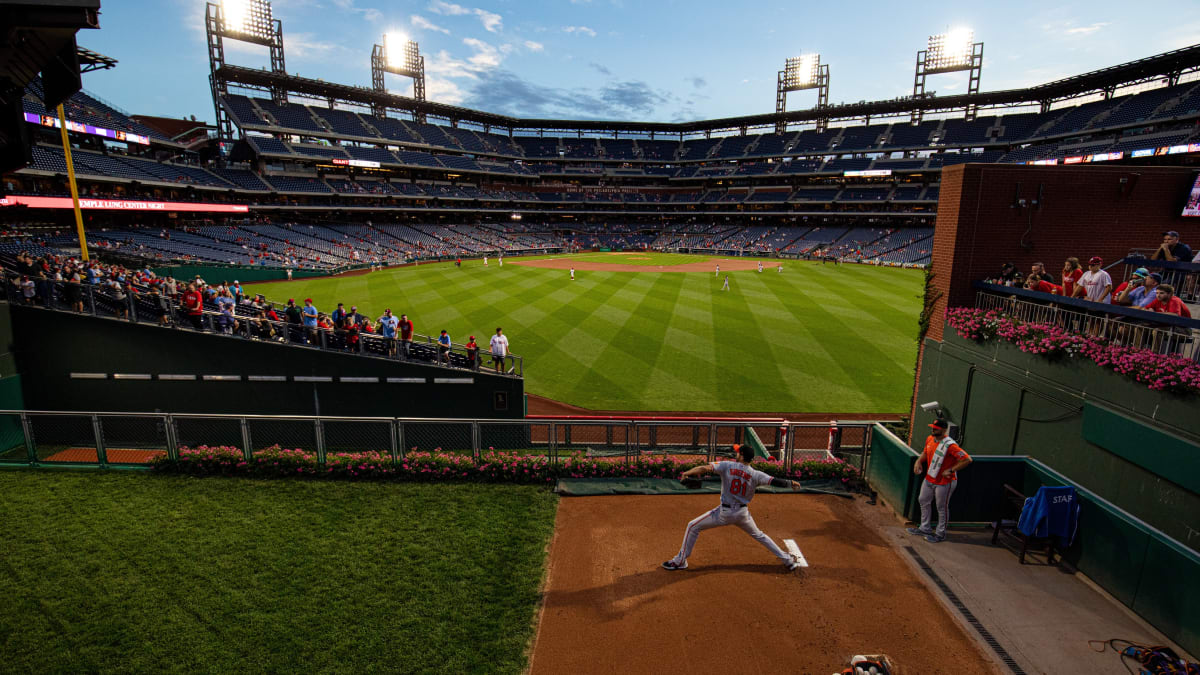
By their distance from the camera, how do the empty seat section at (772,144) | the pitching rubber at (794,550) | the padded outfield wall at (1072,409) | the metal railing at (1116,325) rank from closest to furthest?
the padded outfield wall at (1072,409)
the pitching rubber at (794,550)
the metal railing at (1116,325)
the empty seat section at (772,144)

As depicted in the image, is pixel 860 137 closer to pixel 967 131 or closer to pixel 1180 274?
pixel 967 131

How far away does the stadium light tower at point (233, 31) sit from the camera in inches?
2445

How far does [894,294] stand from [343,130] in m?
69.3

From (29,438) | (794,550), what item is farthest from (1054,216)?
(29,438)

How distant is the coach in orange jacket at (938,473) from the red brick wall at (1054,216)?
5.60 m

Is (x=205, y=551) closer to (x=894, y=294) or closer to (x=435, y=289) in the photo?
(x=435, y=289)

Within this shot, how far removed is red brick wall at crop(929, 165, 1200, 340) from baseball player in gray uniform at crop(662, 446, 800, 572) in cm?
817

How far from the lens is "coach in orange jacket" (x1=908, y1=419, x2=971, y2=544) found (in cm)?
732

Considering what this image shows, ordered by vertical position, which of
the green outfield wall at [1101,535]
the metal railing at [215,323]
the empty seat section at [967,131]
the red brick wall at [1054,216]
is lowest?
the green outfield wall at [1101,535]

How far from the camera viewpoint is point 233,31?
63.3 m

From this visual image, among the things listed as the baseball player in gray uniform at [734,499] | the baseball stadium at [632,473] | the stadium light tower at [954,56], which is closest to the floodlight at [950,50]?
the stadium light tower at [954,56]

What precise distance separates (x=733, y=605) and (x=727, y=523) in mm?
956

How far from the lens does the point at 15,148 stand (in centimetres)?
1052

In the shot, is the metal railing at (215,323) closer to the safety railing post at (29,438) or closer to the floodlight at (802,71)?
the safety railing post at (29,438)
